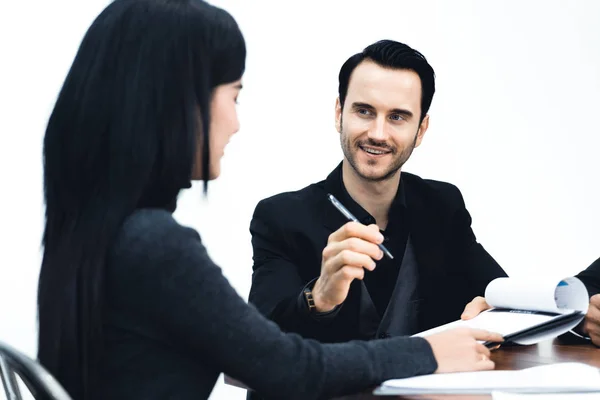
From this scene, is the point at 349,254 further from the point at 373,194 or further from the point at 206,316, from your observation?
the point at 373,194

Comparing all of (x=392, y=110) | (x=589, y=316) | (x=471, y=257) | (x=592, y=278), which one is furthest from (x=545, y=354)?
(x=392, y=110)

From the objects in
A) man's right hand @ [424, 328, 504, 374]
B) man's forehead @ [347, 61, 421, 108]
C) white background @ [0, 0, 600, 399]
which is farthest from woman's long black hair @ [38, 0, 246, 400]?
white background @ [0, 0, 600, 399]

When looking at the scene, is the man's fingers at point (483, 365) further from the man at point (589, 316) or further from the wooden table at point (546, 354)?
the man at point (589, 316)

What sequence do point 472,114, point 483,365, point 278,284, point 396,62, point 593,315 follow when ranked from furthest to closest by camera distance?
point 472,114
point 396,62
point 278,284
point 593,315
point 483,365

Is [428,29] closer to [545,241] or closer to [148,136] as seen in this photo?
[545,241]

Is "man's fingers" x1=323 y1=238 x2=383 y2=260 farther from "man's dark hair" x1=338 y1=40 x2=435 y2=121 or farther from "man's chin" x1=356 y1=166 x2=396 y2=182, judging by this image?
"man's dark hair" x1=338 y1=40 x2=435 y2=121

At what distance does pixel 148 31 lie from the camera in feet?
2.78

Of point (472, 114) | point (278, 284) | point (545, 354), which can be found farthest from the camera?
point (472, 114)

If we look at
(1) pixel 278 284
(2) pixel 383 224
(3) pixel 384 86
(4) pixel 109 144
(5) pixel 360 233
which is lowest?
(1) pixel 278 284

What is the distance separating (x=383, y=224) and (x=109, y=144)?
1085 mm

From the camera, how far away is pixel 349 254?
3.53ft

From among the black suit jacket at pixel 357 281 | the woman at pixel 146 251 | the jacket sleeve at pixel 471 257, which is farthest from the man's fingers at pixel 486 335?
the jacket sleeve at pixel 471 257

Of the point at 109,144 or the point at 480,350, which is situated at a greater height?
the point at 109,144

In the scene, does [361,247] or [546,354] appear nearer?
[361,247]
